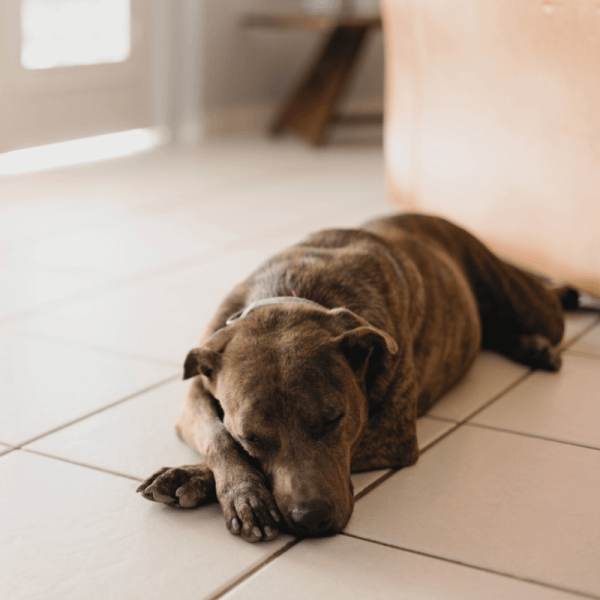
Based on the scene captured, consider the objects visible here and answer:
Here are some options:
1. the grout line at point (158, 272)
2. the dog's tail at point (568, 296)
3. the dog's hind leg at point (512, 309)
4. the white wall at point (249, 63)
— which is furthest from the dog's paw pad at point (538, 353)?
the white wall at point (249, 63)

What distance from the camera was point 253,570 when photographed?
1.52 m

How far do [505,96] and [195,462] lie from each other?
1915mm

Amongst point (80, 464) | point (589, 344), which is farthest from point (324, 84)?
point (80, 464)

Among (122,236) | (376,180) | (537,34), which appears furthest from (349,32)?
(537,34)

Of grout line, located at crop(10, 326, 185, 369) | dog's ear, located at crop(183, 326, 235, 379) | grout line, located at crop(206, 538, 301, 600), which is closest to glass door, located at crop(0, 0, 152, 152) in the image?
grout line, located at crop(10, 326, 185, 369)

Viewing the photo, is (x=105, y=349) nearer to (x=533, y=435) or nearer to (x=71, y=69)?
(x=533, y=435)

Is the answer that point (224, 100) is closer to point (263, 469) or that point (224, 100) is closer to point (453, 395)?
point (453, 395)

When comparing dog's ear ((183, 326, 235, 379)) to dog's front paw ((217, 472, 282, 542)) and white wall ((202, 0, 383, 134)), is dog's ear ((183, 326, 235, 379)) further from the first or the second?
white wall ((202, 0, 383, 134))

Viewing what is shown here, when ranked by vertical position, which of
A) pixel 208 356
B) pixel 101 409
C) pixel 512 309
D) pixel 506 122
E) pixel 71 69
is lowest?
pixel 101 409

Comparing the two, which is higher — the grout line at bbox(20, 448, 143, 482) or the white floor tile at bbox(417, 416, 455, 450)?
the white floor tile at bbox(417, 416, 455, 450)

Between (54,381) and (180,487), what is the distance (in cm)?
80

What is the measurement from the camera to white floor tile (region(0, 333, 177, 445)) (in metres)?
2.15

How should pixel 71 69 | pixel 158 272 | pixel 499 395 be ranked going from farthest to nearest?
pixel 71 69 < pixel 158 272 < pixel 499 395

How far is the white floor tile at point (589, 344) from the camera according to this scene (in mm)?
2654
